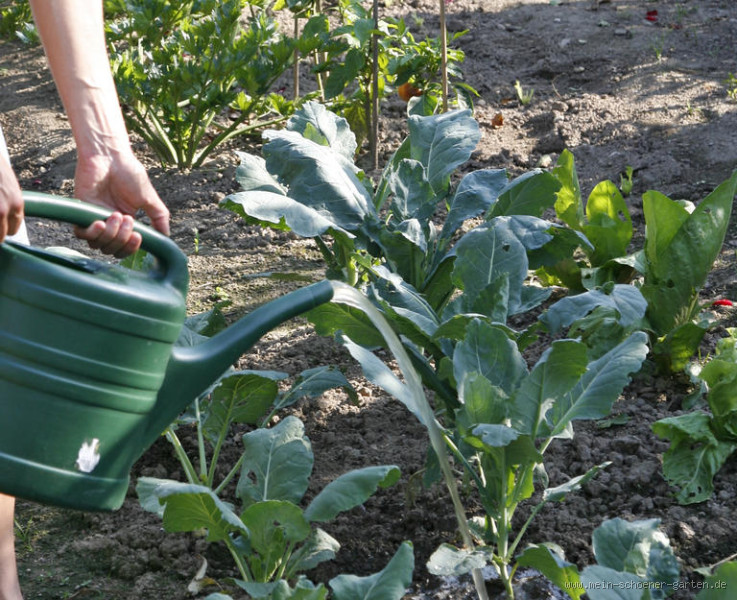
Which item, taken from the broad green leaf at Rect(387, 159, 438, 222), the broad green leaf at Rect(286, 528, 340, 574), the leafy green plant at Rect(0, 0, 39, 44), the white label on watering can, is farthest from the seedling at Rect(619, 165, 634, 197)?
the leafy green plant at Rect(0, 0, 39, 44)

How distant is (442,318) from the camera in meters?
2.09

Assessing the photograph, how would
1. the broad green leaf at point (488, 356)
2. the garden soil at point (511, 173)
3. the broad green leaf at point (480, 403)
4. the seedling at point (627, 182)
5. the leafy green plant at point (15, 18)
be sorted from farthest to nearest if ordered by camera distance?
the leafy green plant at point (15, 18)
the seedling at point (627, 182)
the garden soil at point (511, 173)
the broad green leaf at point (488, 356)
the broad green leaf at point (480, 403)

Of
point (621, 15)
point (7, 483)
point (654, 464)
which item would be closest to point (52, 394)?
point (7, 483)

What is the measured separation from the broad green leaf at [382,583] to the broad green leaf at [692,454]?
2.46ft

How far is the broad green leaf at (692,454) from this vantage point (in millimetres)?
1967

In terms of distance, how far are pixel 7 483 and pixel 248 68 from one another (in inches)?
96.0

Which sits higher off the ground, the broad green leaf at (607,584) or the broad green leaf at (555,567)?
the broad green leaf at (607,584)

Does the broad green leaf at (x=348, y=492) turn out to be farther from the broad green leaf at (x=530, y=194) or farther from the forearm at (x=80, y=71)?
the broad green leaf at (x=530, y=194)

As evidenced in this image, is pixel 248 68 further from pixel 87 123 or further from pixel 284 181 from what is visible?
pixel 87 123

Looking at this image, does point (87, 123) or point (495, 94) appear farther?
point (495, 94)

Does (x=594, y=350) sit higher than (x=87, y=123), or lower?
lower

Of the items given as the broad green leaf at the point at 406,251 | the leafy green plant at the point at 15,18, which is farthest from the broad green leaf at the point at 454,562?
the leafy green plant at the point at 15,18

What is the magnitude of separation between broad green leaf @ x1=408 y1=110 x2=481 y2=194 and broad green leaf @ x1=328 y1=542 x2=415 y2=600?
120cm

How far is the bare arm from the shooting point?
150cm
